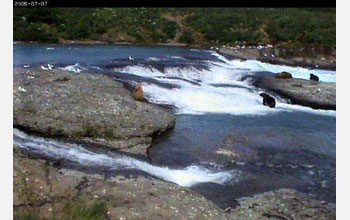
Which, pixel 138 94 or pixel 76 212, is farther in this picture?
pixel 138 94

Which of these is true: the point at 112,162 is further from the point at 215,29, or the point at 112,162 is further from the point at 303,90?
the point at 215,29

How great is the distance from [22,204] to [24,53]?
7.00 meters

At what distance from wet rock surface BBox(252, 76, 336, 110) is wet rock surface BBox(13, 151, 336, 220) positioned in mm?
4335

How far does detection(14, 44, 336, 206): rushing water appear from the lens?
14.7 ft

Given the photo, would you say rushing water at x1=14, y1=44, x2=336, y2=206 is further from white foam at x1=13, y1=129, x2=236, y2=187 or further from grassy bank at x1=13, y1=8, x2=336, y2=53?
grassy bank at x1=13, y1=8, x2=336, y2=53

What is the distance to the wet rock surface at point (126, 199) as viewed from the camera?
10.6ft

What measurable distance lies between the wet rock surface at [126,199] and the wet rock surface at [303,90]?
14.2 ft

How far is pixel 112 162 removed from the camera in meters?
4.49

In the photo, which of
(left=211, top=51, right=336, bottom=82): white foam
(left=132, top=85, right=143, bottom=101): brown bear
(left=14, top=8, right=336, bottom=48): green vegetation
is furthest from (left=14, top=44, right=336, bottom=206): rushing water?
(left=14, top=8, right=336, bottom=48): green vegetation

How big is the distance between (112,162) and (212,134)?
74.0 inches

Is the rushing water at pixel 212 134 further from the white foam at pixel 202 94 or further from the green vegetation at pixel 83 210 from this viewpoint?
the green vegetation at pixel 83 210

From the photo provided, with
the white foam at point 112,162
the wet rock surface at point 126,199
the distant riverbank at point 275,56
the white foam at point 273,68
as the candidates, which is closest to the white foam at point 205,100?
the white foam at point 112,162

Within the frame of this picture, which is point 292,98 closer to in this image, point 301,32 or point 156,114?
point 156,114

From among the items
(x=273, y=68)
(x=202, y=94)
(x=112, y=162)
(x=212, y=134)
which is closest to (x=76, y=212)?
(x=112, y=162)
